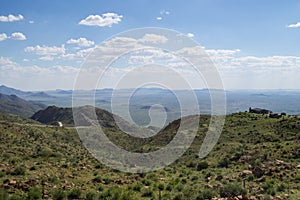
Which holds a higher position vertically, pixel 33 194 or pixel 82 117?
pixel 33 194

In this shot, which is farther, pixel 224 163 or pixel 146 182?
pixel 224 163

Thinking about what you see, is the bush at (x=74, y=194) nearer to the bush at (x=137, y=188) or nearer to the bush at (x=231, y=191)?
the bush at (x=137, y=188)

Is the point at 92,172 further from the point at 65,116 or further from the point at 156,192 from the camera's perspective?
the point at 65,116

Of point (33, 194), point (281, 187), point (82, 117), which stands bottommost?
point (82, 117)

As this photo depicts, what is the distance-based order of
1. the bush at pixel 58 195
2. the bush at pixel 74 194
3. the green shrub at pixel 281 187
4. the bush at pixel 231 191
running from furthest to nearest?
the green shrub at pixel 281 187, the bush at pixel 231 191, the bush at pixel 74 194, the bush at pixel 58 195

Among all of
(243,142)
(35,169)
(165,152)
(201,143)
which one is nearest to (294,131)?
(243,142)

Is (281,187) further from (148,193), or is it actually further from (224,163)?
(224,163)

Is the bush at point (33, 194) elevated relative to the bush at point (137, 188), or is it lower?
elevated

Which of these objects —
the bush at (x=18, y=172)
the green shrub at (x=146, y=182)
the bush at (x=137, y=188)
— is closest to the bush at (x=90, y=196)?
the bush at (x=137, y=188)

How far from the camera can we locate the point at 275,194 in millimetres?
16672

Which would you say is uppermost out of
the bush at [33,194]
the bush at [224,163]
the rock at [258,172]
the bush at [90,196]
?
the bush at [33,194]

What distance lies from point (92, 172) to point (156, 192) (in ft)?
25.5

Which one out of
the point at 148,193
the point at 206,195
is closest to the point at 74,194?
the point at 148,193

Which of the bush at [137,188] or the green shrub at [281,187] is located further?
the bush at [137,188]
